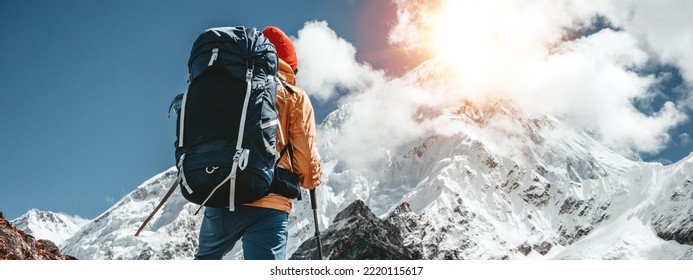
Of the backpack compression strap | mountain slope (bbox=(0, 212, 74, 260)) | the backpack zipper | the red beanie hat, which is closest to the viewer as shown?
the backpack compression strap

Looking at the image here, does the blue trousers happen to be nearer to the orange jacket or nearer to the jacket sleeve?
the orange jacket

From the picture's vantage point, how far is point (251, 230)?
366cm

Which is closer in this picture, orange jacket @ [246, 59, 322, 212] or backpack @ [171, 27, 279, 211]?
backpack @ [171, 27, 279, 211]

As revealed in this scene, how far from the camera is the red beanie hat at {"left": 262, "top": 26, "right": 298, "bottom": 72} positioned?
14.0ft

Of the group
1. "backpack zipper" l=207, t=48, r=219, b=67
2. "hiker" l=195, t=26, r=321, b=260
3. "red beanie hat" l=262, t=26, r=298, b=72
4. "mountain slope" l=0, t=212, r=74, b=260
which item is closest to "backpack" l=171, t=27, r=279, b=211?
"backpack zipper" l=207, t=48, r=219, b=67

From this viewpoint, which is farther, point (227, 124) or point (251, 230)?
point (251, 230)

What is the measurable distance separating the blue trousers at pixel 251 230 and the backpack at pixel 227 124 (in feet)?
0.45

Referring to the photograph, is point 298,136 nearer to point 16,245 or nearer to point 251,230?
point 251,230

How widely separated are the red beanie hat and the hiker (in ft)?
1.14

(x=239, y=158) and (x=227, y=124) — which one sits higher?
(x=227, y=124)

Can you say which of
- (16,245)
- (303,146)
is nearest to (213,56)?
(303,146)

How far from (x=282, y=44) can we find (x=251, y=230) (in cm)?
135

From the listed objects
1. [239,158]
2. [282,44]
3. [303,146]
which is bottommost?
[239,158]
